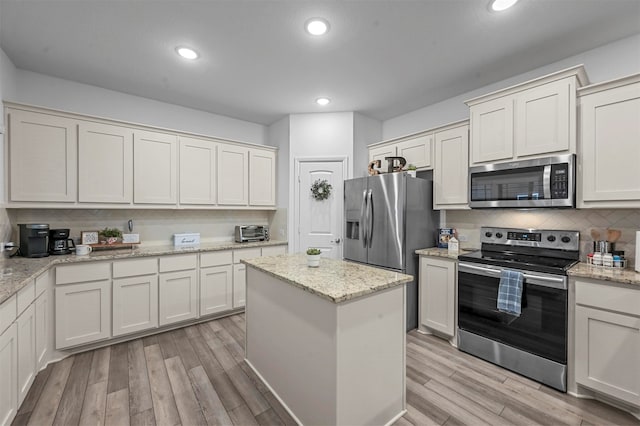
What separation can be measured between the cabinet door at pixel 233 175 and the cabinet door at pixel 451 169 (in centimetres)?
253

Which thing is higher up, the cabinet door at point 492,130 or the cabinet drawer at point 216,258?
the cabinet door at point 492,130

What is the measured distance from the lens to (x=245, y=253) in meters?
3.70

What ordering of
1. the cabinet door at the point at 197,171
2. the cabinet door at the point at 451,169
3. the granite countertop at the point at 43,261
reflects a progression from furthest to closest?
the cabinet door at the point at 197,171 → the cabinet door at the point at 451,169 → the granite countertop at the point at 43,261

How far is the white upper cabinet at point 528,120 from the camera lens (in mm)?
2223

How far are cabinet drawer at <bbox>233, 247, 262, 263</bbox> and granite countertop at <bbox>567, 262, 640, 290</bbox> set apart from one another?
3212mm

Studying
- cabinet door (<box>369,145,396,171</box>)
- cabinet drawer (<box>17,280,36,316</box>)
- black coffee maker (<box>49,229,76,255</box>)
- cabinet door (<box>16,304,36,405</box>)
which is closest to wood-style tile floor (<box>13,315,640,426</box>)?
cabinet door (<box>16,304,36,405</box>)

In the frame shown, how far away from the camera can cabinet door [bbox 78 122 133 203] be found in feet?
9.28

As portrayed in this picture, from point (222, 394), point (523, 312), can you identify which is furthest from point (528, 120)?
point (222, 394)

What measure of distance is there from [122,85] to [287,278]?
3053 millimetres

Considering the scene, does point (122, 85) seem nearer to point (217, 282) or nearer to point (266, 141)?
point (266, 141)

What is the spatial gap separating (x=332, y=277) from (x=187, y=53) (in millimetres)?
2358

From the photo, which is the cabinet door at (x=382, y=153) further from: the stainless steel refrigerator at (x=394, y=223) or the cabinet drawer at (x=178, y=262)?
the cabinet drawer at (x=178, y=262)

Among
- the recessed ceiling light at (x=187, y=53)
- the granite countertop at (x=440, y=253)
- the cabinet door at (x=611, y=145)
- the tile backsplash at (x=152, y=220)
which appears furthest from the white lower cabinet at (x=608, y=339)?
the recessed ceiling light at (x=187, y=53)

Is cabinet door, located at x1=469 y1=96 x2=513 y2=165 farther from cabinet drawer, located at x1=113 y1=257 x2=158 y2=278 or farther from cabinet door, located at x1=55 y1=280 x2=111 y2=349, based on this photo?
cabinet door, located at x1=55 y1=280 x2=111 y2=349
